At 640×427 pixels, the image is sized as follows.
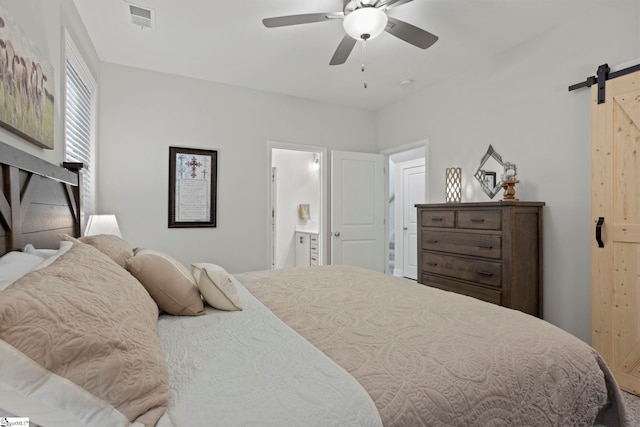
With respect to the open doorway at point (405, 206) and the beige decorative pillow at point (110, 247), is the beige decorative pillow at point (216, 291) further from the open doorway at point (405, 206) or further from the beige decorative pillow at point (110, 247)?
the open doorway at point (405, 206)

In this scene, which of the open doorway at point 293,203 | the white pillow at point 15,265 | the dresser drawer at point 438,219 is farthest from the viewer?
the open doorway at point 293,203

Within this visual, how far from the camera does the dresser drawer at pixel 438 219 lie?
3074 millimetres

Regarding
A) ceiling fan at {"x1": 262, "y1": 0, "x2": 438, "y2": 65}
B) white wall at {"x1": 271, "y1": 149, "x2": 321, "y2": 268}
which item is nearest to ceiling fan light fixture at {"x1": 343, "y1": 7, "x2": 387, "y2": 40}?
ceiling fan at {"x1": 262, "y1": 0, "x2": 438, "y2": 65}

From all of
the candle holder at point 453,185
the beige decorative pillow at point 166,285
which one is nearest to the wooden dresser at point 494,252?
the candle holder at point 453,185

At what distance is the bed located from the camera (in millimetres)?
631

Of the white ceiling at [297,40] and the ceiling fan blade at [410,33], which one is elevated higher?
the white ceiling at [297,40]

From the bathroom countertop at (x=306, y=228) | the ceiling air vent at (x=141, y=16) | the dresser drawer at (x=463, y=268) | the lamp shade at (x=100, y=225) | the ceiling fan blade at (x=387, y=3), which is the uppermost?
the ceiling air vent at (x=141, y=16)

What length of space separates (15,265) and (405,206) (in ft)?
18.3

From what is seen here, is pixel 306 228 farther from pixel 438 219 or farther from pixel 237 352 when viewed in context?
pixel 237 352

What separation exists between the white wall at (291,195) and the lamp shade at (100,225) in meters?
3.29

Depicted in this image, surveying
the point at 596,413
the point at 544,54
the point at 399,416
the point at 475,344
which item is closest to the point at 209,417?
the point at 399,416

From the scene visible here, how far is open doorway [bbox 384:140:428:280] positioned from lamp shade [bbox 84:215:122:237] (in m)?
4.11

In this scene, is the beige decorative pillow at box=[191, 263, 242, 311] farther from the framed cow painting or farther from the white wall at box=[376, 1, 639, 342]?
the white wall at box=[376, 1, 639, 342]

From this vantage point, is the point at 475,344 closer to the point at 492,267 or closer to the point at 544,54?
the point at 492,267
